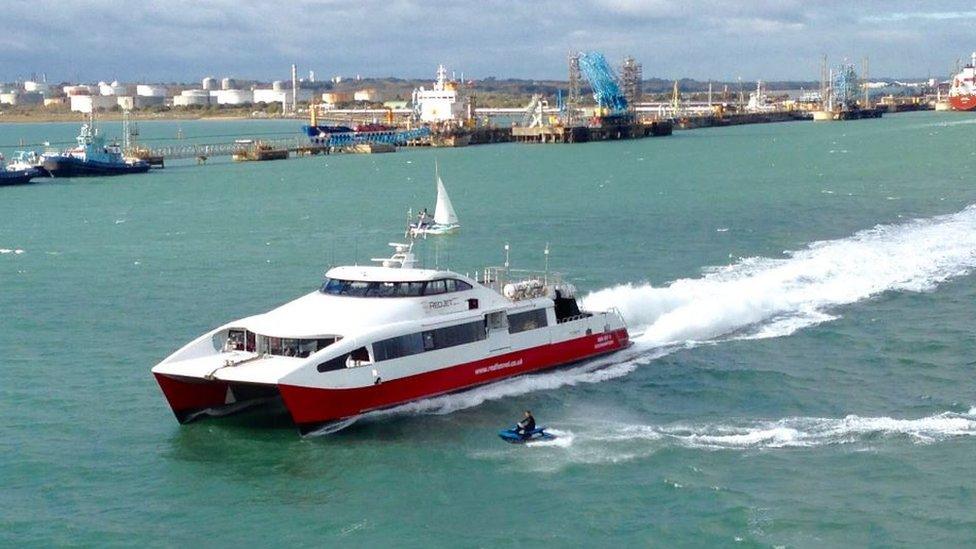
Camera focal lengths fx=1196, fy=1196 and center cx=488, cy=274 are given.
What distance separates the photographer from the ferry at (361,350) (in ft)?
80.7

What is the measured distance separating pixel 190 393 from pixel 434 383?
5.30 meters

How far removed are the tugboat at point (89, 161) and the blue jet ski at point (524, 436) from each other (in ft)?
272

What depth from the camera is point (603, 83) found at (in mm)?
165500

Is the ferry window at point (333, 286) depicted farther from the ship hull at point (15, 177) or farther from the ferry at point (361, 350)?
the ship hull at point (15, 177)

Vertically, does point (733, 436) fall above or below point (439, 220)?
below

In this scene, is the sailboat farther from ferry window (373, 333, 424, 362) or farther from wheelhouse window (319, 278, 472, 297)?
ferry window (373, 333, 424, 362)

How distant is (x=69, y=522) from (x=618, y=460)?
32.7 feet

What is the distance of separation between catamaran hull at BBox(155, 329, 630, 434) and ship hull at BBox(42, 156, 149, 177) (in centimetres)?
7881

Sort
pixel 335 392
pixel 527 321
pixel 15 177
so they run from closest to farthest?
pixel 335 392
pixel 527 321
pixel 15 177

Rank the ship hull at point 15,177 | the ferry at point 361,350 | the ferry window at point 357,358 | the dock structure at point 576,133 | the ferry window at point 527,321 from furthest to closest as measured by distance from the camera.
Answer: the dock structure at point 576,133
the ship hull at point 15,177
the ferry window at point 527,321
the ferry window at point 357,358
the ferry at point 361,350

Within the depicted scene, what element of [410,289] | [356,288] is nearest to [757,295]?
[410,289]

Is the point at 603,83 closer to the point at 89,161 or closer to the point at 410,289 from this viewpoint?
the point at 89,161

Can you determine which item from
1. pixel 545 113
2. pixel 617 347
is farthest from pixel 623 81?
pixel 617 347

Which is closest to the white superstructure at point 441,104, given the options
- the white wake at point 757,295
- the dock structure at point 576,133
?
the dock structure at point 576,133
